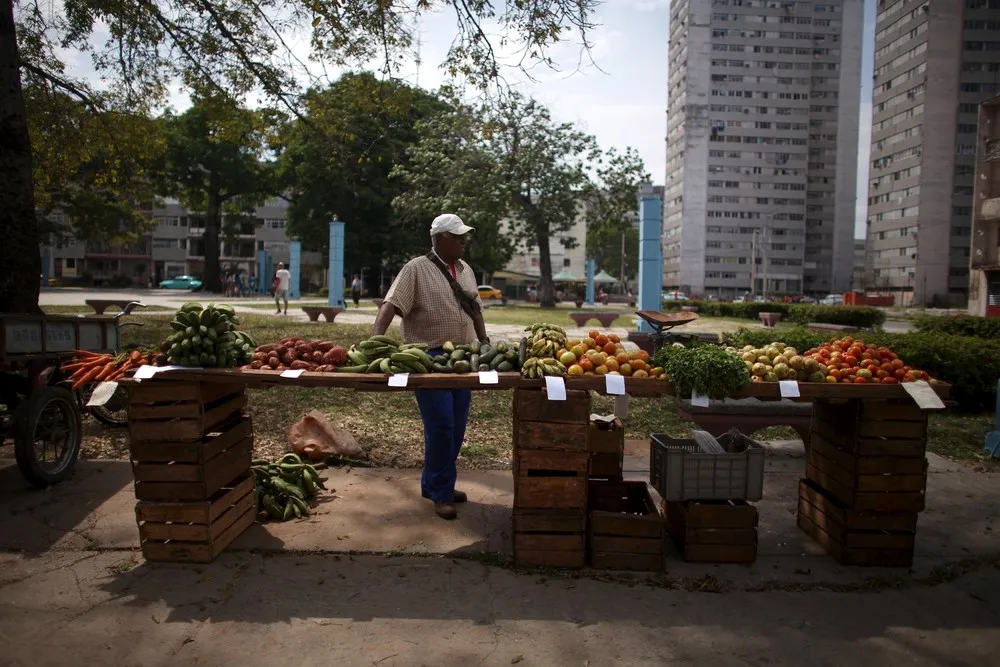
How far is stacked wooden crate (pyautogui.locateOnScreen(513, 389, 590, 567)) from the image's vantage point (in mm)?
4227

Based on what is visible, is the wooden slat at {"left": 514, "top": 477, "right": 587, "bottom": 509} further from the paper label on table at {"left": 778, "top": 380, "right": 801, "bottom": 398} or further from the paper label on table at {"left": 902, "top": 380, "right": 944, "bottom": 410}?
the paper label on table at {"left": 902, "top": 380, "right": 944, "bottom": 410}

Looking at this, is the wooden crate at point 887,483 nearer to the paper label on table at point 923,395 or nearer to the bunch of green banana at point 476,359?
the paper label on table at point 923,395

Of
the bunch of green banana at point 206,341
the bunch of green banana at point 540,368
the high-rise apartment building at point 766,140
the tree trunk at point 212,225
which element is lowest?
the bunch of green banana at point 540,368

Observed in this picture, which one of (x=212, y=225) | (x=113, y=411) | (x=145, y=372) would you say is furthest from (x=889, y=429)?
(x=212, y=225)

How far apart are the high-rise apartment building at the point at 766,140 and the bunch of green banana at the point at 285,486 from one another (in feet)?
324

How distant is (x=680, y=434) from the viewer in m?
8.37

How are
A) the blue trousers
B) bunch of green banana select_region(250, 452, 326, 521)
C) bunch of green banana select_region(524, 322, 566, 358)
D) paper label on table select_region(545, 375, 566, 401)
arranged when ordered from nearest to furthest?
paper label on table select_region(545, 375, 566, 401), bunch of green banana select_region(524, 322, 566, 358), the blue trousers, bunch of green banana select_region(250, 452, 326, 521)

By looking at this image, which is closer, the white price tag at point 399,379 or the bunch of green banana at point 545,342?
the white price tag at point 399,379

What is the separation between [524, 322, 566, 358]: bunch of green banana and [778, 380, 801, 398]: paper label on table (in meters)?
1.43

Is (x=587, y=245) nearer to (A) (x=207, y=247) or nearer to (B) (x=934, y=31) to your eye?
(B) (x=934, y=31)

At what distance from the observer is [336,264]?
96.1 ft

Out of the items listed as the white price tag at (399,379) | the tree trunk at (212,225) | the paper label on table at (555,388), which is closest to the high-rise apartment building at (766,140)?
the tree trunk at (212,225)

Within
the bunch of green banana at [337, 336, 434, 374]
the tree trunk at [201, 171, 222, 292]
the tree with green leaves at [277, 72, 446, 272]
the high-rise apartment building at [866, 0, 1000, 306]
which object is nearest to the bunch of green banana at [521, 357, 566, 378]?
the bunch of green banana at [337, 336, 434, 374]

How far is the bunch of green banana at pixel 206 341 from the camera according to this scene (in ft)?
14.2
